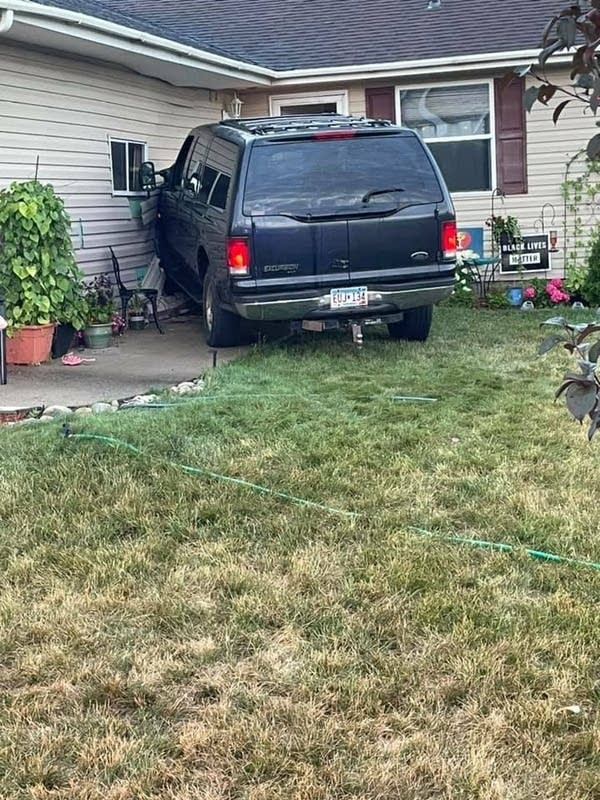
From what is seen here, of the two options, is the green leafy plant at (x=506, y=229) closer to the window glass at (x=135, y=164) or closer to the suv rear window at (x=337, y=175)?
the suv rear window at (x=337, y=175)

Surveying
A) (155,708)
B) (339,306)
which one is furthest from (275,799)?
(339,306)

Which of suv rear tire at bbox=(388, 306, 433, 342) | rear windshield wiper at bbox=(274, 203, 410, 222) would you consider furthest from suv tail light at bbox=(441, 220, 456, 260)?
suv rear tire at bbox=(388, 306, 433, 342)

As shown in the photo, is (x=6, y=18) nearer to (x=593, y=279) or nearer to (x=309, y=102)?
(x=309, y=102)

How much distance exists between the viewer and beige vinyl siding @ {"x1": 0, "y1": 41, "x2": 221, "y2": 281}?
8508mm

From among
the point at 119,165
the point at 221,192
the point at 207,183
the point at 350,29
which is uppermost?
the point at 350,29

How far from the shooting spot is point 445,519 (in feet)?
13.7

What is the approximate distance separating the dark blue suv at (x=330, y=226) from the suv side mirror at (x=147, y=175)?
248 cm

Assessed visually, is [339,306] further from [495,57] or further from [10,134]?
[495,57]

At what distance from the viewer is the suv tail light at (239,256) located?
736 centimetres

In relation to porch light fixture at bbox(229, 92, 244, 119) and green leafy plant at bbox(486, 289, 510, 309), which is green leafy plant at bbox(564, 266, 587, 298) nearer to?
green leafy plant at bbox(486, 289, 510, 309)

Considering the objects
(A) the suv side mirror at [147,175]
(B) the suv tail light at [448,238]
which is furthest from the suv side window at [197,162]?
(B) the suv tail light at [448,238]

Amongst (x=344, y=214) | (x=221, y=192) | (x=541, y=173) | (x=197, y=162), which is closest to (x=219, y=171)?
(x=221, y=192)

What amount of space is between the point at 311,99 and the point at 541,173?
3.19 m

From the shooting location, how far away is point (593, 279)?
36.6 ft
